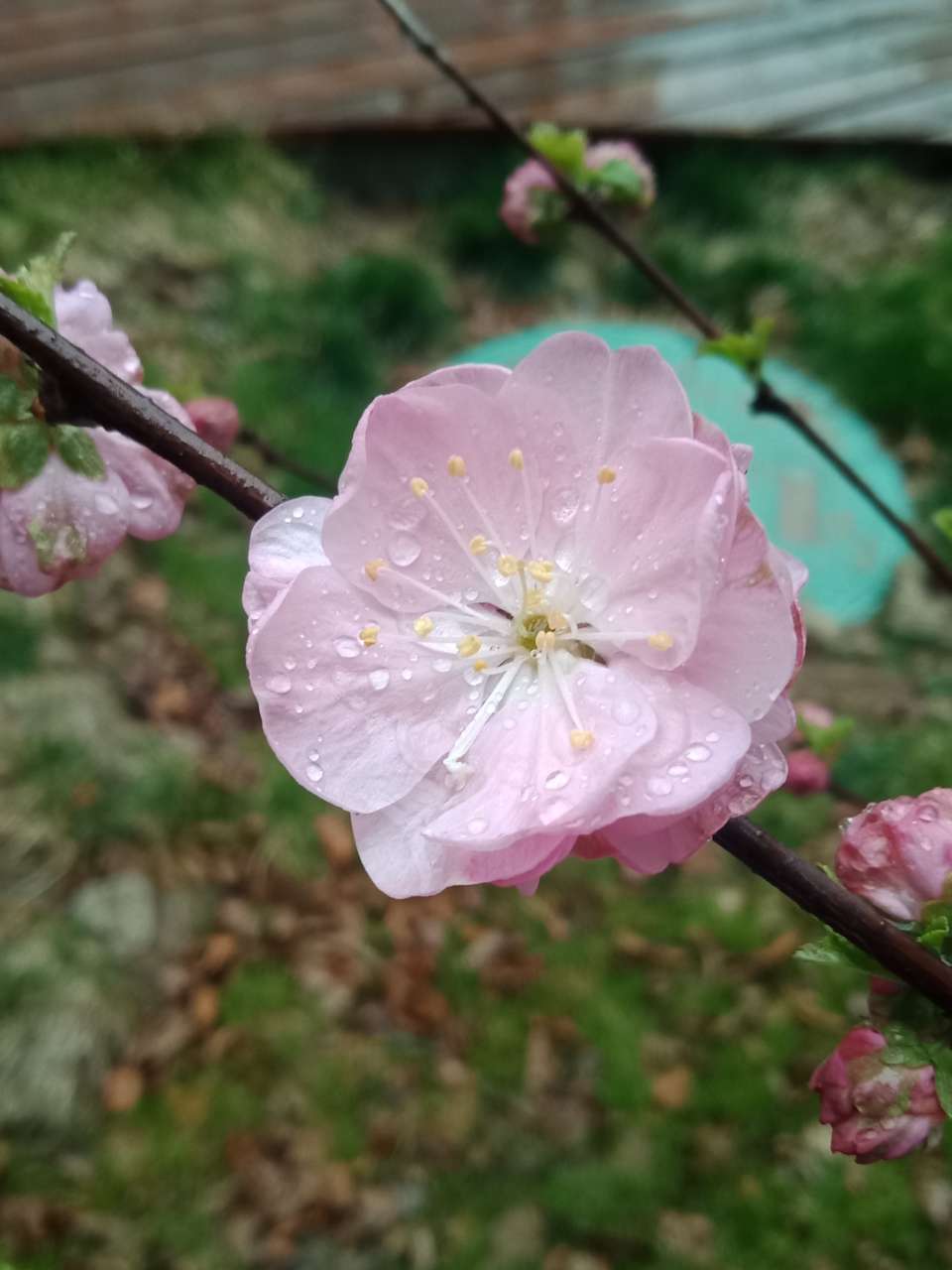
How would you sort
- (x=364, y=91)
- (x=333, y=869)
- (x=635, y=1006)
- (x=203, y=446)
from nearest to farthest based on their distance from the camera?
(x=203, y=446)
(x=635, y=1006)
(x=333, y=869)
(x=364, y=91)

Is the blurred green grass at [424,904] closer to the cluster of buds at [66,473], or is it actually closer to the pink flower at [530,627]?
the cluster of buds at [66,473]

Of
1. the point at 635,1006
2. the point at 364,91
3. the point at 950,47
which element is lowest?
the point at 635,1006

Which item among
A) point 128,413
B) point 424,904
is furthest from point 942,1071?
point 424,904

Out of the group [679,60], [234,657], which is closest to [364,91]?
[679,60]

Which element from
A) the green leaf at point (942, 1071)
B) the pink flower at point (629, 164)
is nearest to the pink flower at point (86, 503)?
the green leaf at point (942, 1071)

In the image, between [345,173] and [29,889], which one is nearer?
[29,889]

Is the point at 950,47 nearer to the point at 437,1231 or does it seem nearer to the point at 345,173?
the point at 345,173

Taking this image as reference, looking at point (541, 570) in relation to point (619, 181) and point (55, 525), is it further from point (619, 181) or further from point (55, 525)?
point (619, 181)

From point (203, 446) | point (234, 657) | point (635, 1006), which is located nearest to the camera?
point (203, 446)
